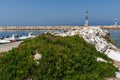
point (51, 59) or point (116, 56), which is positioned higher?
point (51, 59)

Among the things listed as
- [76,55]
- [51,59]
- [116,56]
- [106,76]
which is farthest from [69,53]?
[116,56]

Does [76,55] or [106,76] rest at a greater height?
[76,55]

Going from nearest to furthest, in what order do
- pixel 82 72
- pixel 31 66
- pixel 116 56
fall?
pixel 31 66 → pixel 82 72 → pixel 116 56

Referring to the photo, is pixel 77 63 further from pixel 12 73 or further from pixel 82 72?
pixel 12 73

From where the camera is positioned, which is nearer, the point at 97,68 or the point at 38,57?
the point at 38,57

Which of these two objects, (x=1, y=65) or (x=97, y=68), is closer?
(x=1, y=65)

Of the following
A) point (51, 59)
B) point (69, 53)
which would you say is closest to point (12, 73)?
point (51, 59)

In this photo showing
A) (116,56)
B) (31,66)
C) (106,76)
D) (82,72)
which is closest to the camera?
(31,66)

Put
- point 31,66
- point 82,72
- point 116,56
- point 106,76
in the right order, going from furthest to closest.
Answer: point 116,56
point 106,76
point 82,72
point 31,66

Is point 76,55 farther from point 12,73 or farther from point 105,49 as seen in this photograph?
point 105,49
